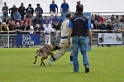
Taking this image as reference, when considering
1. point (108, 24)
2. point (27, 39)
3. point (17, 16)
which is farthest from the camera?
point (17, 16)

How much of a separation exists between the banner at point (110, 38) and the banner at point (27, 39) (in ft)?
15.6

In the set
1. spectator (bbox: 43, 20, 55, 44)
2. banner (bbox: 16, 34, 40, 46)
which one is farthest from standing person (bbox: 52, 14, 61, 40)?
banner (bbox: 16, 34, 40, 46)

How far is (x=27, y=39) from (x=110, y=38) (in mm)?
6229

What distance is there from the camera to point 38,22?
41.3m

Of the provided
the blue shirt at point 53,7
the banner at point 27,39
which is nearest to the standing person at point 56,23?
the blue shirt at point 53,7

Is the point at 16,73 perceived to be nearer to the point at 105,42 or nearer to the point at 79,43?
the point at 79,43

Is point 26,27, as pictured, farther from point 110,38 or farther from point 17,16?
point 110,38

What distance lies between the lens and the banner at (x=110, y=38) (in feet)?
129

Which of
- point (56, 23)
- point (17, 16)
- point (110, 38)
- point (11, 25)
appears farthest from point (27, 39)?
point (110, 38)

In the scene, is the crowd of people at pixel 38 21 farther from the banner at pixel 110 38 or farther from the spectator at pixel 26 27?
the banner at pixel 110 38

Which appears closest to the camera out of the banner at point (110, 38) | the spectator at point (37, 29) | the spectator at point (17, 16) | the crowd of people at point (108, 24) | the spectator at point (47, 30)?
the spectator at point (47, 30)

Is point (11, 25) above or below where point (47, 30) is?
above

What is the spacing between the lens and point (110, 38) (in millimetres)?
39656

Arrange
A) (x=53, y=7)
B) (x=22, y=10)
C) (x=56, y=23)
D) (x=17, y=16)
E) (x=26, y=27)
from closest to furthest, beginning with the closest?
(x=26, y=27) → (x=56, y=23) → (x=17, y=16) → (x=22, y=10) → (x=53, y=7)
